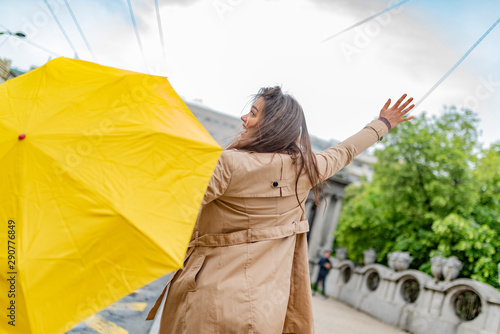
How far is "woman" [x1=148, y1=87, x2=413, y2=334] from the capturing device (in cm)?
200

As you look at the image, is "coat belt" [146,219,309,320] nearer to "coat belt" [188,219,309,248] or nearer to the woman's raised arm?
"coat belt" [188,219,309,248]

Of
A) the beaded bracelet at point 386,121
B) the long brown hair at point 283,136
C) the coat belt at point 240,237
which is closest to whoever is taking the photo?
the coat belt at point 240,237

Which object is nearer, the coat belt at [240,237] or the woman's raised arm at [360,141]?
the coat belt at [240,237]

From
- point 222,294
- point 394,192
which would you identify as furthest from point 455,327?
point 222,294

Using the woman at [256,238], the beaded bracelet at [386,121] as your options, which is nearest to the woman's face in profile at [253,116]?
the woman at [256,238]

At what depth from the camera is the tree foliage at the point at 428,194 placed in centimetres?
1750

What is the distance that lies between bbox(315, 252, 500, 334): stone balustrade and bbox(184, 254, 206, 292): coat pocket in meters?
9.89

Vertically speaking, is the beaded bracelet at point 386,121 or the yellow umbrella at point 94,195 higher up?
the beaded bracelet at point 386,121

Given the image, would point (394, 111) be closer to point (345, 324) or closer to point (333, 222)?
point (345, 324)

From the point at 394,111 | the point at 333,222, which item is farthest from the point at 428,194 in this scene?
the point at 394,111

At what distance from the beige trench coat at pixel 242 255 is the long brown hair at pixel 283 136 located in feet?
0.18

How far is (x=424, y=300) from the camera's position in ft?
43.3

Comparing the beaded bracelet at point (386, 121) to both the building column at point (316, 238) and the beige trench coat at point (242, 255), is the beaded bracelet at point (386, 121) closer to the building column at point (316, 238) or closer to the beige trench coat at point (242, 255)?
the beige trench coat at point (242, 255)

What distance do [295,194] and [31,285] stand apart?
117 cm
